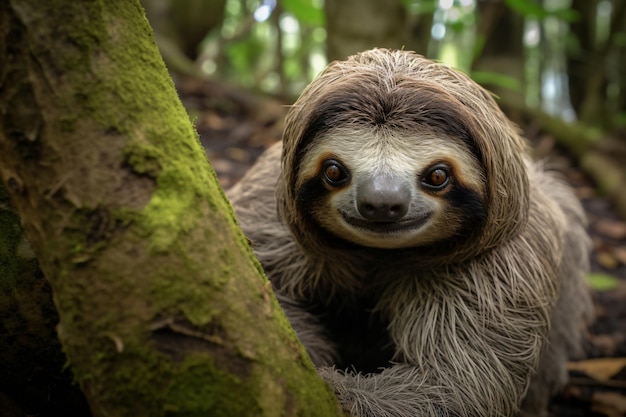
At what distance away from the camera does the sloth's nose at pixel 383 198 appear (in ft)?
10.0

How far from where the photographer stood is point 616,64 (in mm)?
14773

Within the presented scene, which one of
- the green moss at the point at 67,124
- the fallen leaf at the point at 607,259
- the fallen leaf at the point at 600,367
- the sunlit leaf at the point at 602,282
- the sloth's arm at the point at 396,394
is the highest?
the green moss at the point at 67,124

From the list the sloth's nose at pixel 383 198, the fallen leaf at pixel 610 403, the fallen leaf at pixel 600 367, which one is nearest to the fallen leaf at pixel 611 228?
the fallen leaf at pixel 600 367

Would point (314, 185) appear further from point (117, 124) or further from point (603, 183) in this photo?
point (603, 183)

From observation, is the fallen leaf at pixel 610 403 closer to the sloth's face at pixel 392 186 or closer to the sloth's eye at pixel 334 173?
the sloth's face at pixel 392 186

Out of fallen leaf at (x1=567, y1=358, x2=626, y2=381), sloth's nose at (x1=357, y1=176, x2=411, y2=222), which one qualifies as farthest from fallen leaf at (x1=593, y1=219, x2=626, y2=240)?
sloth's nose at (x1=357, y1=176, x2=411, y2=222)

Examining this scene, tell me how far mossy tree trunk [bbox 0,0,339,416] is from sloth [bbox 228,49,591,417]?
1153 millimetres

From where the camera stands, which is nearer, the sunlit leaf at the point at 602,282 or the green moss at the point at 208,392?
the green moss at the point at 208,392

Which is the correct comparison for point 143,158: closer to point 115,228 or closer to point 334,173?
point 115,228

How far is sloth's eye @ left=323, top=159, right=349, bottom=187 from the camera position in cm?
329

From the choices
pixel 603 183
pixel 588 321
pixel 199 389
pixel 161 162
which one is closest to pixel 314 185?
pixel 161 162

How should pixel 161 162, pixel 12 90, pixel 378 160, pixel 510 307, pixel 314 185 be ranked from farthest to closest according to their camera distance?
pixel 510 307
pixel 314 185
pixel 378 160
pixel 161 162
pixel 12 90

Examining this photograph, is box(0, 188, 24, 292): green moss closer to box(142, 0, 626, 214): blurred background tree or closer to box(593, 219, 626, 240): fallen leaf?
box(142, 0, 626, 214): blurred background tree

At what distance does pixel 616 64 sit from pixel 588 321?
10536 millimetres
